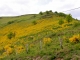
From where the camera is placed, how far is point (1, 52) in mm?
47844

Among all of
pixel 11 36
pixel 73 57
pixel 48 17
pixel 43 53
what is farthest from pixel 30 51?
pixel 48 17

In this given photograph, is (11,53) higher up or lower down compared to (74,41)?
lower down

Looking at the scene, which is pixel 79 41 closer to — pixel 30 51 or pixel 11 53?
pixel 30 51

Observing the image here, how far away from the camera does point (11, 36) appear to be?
62.5 m

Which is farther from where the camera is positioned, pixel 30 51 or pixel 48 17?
pixel 48 17

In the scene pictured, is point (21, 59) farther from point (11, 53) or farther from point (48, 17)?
point (48, 17)

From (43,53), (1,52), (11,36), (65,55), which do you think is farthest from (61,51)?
(11,36)

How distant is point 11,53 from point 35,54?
9.71 meters

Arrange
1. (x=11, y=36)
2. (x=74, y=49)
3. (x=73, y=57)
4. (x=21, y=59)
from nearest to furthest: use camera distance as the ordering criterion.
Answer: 1. (x=73, y=57)
2. (x=74, y=49)
3. (x=21, y=59)
4. (x=11, y=36)

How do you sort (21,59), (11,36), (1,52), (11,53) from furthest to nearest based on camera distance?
(11,36) → (1,52) → (11,53) → (21,59)

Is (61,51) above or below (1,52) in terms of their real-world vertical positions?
above

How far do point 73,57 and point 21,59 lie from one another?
31.0 ft

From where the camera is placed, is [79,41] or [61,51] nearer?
[61,51]

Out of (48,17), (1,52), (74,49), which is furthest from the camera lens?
(48,17)
